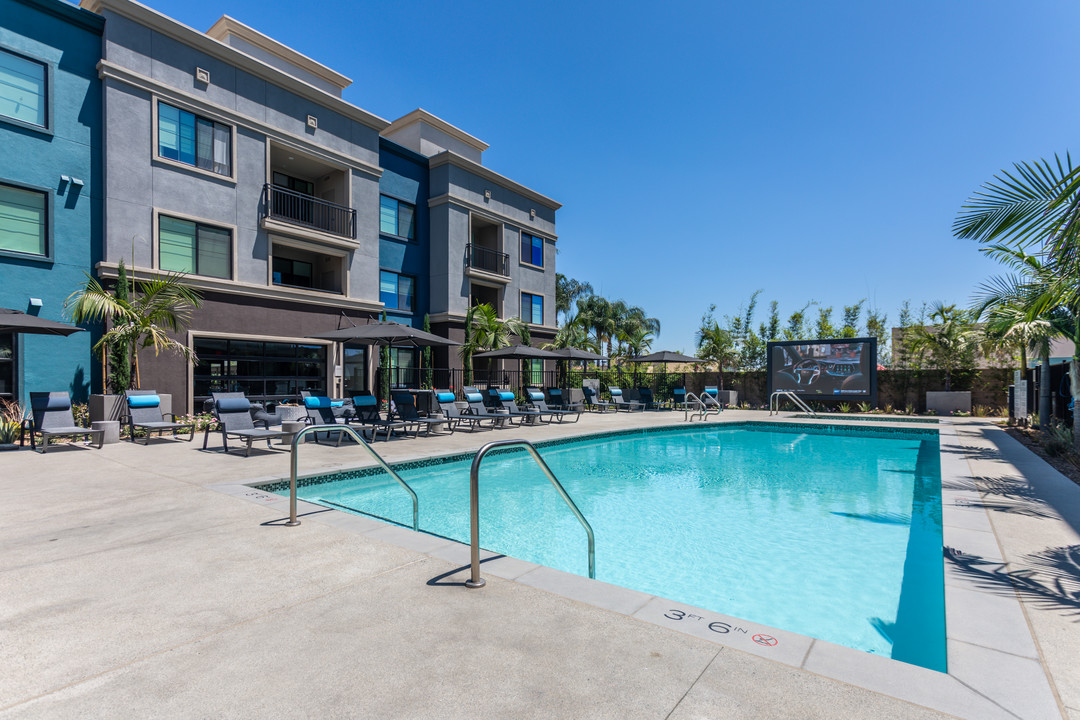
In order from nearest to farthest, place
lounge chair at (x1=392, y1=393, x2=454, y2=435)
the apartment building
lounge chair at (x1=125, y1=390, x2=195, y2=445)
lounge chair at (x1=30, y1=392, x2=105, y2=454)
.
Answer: lounge chair at (x1=30, y1=392, x2=105, y2=454), lounge chair at (x1=125, y1=390, x2=195, y2=445), lounge chair at (x1=392, y1=393, x2=454, y2=435), the apartment building

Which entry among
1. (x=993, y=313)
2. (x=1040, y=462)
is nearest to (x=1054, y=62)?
(x=993, y=313)

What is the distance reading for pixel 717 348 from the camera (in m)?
25.3

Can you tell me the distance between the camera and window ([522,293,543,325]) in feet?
79.5

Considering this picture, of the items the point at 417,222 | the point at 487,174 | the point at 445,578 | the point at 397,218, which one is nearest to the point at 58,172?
the point at 397,218

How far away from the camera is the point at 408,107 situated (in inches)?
862

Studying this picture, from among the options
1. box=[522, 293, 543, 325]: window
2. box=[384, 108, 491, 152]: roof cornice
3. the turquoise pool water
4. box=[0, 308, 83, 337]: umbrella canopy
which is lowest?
the turquoise pool water

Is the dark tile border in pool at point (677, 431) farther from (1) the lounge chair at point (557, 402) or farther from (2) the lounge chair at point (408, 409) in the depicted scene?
(1) the lounge chair at point (557, 402)

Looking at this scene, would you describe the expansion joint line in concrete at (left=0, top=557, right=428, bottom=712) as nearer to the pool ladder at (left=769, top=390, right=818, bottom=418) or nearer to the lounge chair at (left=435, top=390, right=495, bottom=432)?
the lounge chair at (left=435, top=390, right=495, bottom=432)

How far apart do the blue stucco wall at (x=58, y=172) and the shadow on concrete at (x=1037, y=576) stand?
637 inches

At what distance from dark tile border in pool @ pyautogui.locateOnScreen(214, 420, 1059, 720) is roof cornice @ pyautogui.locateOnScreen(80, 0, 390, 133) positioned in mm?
15265

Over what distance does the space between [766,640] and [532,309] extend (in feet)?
74.3

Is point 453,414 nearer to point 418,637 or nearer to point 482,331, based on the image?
point 482,331

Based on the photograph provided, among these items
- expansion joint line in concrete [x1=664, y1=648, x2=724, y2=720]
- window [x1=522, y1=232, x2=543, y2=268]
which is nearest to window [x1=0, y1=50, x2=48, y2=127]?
window [x1=522, y1=232, x2=543, y2=268]

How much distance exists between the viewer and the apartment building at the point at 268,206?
41.7 feet
